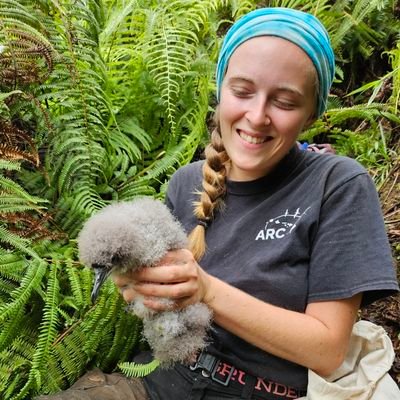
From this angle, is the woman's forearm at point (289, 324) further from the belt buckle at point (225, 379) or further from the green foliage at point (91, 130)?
the green foliage at point (91, 130)

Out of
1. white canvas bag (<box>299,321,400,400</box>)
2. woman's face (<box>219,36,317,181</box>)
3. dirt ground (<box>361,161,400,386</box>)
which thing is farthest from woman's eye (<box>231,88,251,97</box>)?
dirt ground (<box>361,161,400,386</box>)

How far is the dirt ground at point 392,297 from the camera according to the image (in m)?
2.18

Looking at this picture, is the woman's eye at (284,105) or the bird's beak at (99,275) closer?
the bird's beak at (99,275)

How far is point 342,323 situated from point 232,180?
692 mm

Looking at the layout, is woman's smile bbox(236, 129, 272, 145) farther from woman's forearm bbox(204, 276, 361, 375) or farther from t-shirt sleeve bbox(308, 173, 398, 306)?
woman's forearm bbox(204, 276, 361, 375)

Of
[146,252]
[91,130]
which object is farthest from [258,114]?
[91,130]

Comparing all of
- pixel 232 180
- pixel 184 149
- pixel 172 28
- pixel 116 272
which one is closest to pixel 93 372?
pixel 116 272

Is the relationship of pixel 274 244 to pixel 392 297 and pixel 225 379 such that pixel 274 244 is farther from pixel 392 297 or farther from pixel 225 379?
pixel 392 297

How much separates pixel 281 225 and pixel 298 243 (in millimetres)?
96

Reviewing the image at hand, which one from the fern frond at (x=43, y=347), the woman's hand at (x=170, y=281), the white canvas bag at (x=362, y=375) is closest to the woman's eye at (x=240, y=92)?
the woman's hand at (x=170, y=281)

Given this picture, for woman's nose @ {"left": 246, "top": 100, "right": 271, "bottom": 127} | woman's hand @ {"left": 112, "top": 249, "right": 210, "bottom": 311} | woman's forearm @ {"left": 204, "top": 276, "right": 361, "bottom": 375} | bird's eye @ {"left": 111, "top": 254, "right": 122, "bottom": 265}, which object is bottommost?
woman's forearm @ {"left": 204, "top": 276, "right": 361, "bottom": 375}

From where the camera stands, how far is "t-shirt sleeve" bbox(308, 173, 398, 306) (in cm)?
141

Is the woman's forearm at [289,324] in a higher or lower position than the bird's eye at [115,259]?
lower

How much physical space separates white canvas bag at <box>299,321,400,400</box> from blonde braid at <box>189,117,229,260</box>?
0.59 m
